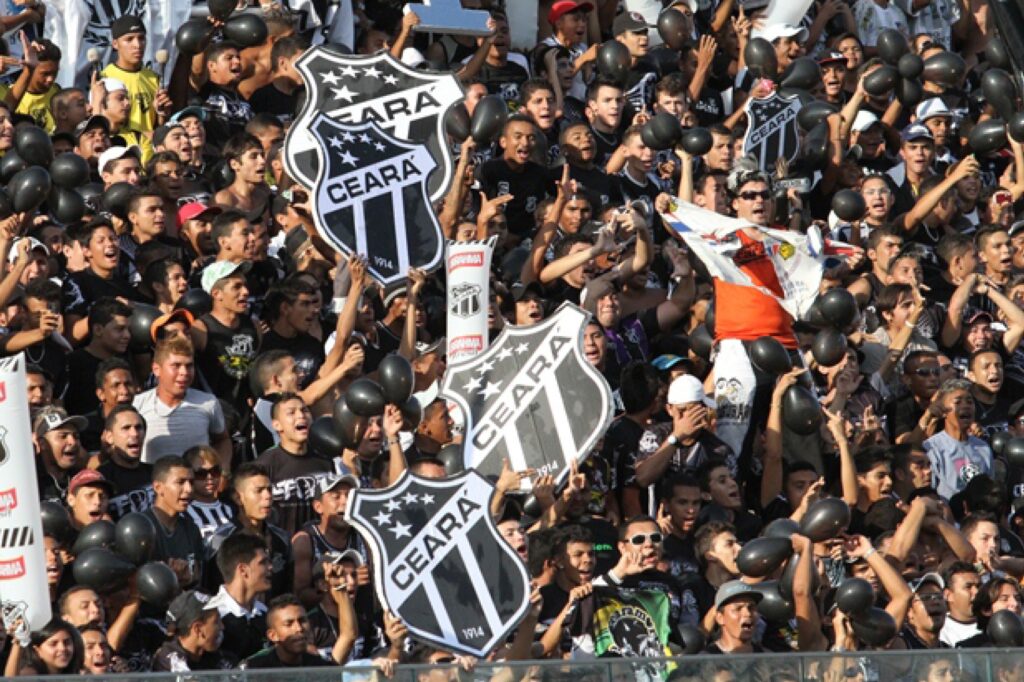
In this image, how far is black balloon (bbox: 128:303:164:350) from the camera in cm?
1386

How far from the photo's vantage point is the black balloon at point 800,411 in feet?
48.0

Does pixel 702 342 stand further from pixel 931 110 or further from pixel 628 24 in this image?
pixel 931 110

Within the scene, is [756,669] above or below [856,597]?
above

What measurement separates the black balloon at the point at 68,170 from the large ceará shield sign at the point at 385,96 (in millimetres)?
1093

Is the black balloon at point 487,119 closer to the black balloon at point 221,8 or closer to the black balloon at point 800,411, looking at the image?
the black balloon at point 221,8

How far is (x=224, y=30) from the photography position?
16734 millimetres

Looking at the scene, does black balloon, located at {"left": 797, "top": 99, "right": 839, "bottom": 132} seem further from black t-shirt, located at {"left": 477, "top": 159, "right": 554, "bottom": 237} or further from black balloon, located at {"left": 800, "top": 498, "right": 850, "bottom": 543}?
black balloon, located at {"left": 800, "top": 498, "right": 850, "bottom": 543}

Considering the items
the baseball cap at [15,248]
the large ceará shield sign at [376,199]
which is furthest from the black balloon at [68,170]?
the large ceará shield sign at [376,199]

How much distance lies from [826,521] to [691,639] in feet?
3.28

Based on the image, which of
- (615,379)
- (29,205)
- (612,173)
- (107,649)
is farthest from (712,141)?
(107,649)

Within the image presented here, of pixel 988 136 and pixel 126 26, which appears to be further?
pixel 988 136

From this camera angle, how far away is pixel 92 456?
13.2 metres

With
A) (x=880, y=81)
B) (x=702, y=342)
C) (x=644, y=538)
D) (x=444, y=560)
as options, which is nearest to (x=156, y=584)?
(x=444, y=560)

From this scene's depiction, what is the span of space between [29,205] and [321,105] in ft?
5.52
